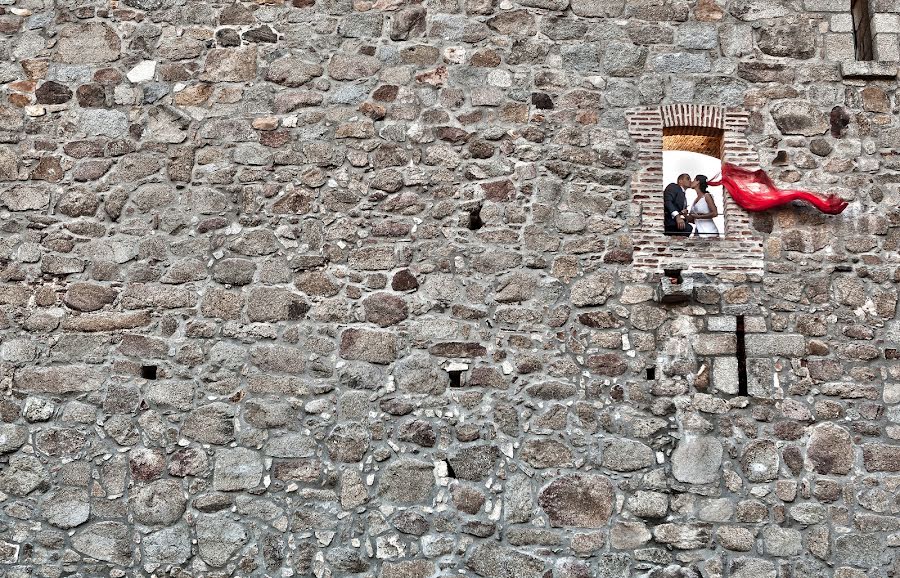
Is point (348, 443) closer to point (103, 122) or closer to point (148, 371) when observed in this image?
point (148, 371)

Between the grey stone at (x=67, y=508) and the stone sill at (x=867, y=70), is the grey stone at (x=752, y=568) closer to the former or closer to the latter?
the stone sill at (x=867, y=70)

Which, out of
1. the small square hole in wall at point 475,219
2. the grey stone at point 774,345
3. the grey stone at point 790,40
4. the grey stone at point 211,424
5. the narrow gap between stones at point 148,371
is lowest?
the grey stone at point 211,424

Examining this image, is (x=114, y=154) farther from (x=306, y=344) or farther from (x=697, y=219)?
(x=697, y=219)

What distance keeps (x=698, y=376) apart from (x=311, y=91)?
9.82 ft

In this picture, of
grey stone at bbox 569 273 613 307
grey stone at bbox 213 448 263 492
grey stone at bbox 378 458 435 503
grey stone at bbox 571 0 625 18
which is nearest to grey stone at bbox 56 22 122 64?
grey stone at bbox 213 448 263 492

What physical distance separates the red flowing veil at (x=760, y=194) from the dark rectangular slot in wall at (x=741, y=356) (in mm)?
733

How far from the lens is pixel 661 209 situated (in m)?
5.30

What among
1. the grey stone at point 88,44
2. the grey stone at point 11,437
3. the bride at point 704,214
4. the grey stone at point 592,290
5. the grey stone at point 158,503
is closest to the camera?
the grey stone at point 158,503

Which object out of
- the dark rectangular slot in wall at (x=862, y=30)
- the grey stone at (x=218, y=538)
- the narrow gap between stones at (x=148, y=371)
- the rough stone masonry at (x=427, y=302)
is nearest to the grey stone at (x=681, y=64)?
the rough stone masonry at (x=427, y=302)

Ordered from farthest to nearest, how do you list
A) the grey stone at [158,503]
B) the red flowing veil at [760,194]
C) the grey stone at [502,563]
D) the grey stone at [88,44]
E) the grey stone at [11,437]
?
the grey stone at [88,44] → the red flowing veil at [760,194] → the grey stone at [11,437] → the grey stone at [158,503] → the grey stone at [502,563]

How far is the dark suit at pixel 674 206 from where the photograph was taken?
5.45 metres

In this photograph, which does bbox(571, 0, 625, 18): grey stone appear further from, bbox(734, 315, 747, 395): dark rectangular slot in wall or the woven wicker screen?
bbox(734, 315, 747, 395): dark rectangular slot in wall

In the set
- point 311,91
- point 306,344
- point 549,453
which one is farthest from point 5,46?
point 549,453

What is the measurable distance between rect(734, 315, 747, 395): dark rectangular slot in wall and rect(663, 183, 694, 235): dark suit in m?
0.69
